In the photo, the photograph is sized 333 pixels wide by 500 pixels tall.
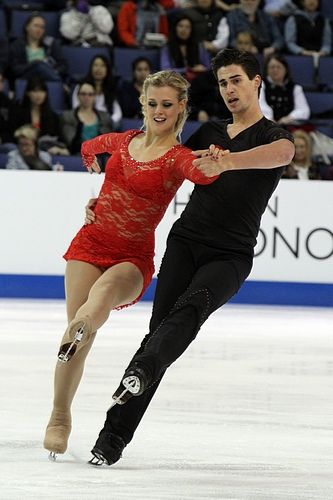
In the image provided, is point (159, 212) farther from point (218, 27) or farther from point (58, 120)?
point (218, 27)

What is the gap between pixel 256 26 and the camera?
10.8 metres

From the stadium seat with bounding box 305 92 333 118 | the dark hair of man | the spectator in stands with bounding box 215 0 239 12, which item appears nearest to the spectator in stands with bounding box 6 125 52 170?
the stadium seat with bounding box 305 92 333 118

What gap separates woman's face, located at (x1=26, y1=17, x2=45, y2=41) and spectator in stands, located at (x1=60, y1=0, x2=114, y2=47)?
0.45 metres

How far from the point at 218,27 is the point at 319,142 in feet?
6.06

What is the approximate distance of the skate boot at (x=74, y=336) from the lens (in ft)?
11.1

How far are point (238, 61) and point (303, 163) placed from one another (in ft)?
18.5

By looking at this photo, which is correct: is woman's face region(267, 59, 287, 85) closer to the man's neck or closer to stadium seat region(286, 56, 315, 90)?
stadium seat region(286, 56, 315, 90)

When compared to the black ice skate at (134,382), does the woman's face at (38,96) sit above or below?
below

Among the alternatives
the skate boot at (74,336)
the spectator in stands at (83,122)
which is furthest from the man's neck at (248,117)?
the spectator in stands at (83,122)

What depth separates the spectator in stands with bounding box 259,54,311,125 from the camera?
389 inches

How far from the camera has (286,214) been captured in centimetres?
848

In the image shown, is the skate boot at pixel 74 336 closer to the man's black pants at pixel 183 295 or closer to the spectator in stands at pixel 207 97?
the man's black pants at pixel 183 295

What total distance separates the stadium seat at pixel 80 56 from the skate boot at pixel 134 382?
7.53 m

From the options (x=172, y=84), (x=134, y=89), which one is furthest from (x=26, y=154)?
(x=172, y=84)
